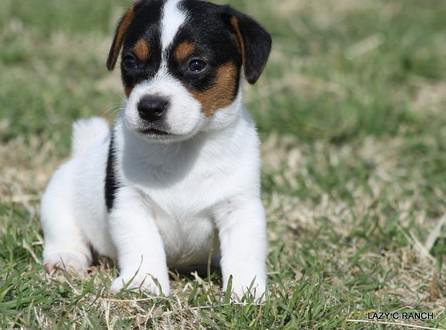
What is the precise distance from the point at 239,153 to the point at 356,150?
10.1 ft

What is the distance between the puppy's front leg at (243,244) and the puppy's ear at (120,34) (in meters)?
1.11

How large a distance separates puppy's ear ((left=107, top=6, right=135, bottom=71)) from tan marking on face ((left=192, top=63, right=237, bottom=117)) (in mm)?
657

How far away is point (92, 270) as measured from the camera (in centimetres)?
551

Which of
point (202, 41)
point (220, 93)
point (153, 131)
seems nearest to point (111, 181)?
point (153, 131)

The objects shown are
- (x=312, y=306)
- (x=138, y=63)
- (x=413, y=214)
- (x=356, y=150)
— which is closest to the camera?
(x=312, y=306)

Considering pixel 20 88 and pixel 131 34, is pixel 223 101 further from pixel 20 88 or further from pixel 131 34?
pixel 20 88

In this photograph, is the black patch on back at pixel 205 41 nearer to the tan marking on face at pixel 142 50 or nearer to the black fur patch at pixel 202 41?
the black fur patch at pixel 202 41

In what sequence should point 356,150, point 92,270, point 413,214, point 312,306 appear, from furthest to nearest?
point 356,150, point 413,214, point 92,270, point 312,306

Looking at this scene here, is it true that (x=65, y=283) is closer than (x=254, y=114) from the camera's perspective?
Yes

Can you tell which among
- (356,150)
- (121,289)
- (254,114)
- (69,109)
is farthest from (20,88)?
(121,289)

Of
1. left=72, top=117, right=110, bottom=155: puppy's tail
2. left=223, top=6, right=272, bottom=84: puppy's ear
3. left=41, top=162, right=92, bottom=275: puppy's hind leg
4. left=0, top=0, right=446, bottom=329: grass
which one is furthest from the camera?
left=72, top=117, right=110, bottom=155: puppy's tail

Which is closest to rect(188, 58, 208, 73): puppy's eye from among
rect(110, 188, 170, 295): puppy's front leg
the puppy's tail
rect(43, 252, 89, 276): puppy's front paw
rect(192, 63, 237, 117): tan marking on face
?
rect(192, 63, 237, 117): tan marking on face

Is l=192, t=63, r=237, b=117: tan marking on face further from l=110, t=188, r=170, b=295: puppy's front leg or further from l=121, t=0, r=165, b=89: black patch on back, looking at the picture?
l=110, t=188, r=170, b=295: puppy's front leg

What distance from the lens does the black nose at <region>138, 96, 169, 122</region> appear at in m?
4.67
